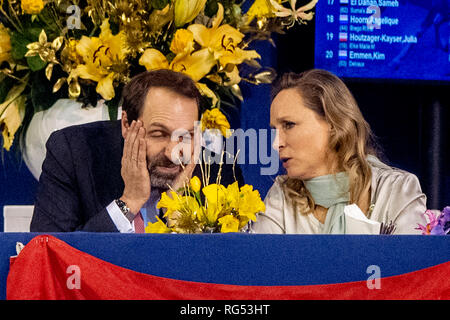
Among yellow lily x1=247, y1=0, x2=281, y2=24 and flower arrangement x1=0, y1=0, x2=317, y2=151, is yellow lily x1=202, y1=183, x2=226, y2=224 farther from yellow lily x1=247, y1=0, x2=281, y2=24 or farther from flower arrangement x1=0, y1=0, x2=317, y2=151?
yellow lily x1=247, y1=0, x2=281, y2=24

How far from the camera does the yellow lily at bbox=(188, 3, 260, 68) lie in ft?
7.21

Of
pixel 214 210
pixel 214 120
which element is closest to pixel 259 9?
pixel 214 120

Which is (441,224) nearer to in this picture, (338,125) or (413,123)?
(338,125)

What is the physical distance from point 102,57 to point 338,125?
32.7 inches

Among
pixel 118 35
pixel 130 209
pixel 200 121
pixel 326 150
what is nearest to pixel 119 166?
pixel 130 209

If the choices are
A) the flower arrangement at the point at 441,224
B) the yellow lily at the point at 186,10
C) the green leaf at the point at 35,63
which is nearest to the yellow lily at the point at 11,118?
the green leaf at the point at 35,63

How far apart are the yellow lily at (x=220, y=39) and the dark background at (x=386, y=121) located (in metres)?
0.18

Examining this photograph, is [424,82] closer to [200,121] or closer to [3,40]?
[200,121]

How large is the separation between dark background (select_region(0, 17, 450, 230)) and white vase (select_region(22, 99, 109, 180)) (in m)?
0.21

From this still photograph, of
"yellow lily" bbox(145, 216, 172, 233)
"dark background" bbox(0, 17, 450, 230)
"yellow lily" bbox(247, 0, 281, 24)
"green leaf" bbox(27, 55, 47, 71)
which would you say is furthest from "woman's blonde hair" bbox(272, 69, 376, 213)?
"green leaf" bbox(27, 55, 47, 71)

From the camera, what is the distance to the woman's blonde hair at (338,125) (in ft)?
7.29

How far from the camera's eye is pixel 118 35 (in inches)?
84.2

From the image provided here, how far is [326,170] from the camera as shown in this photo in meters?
2.27

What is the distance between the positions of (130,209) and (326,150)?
706 millimetres
